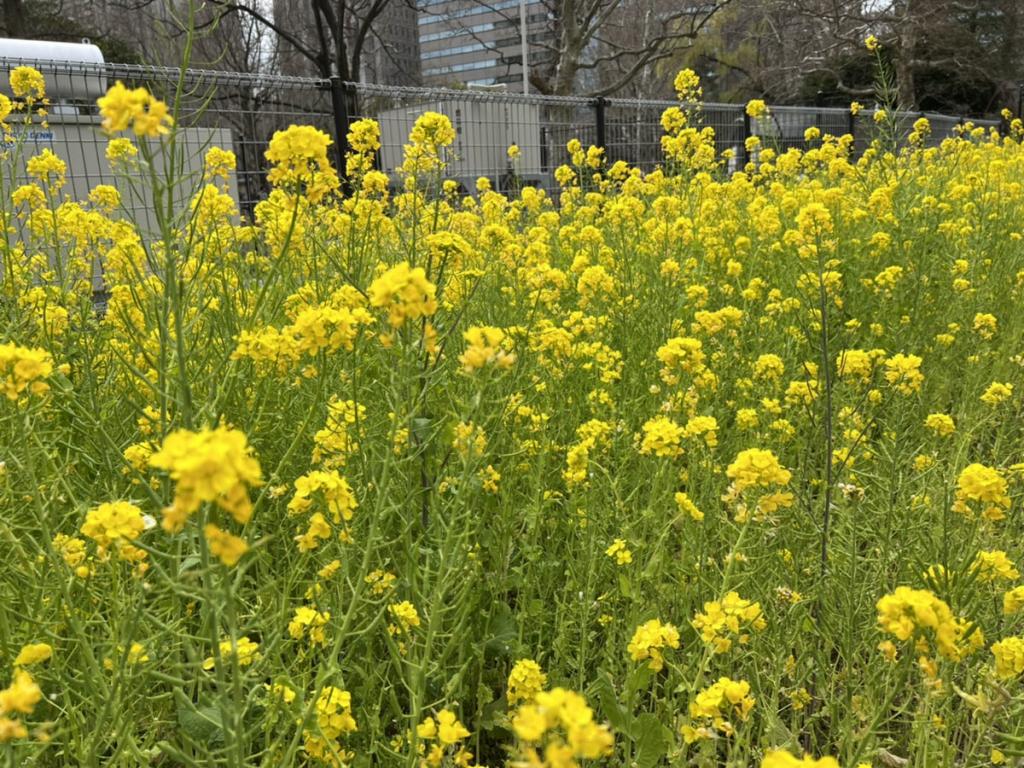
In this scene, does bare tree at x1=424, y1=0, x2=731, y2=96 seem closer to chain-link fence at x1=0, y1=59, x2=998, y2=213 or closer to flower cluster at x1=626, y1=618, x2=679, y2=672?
chain-link fence at x1=0, y1=59, x2=998, y2=213

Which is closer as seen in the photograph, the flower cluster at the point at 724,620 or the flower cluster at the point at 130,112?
the flower cluster at the point at 130,112

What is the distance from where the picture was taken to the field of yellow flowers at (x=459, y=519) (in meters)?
1.27

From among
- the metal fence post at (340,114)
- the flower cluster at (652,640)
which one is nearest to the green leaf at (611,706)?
the flower cluster at (652,640)

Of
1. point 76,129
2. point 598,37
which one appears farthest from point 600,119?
point 598,37

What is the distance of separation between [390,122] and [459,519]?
7.75 metres

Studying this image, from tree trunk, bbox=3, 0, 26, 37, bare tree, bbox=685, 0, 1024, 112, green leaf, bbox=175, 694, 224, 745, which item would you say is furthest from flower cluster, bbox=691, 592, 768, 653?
tree trunk, bbox=3, 0, 26, 37

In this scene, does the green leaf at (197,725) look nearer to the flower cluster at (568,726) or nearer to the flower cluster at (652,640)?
the flower cluster at (652,640)

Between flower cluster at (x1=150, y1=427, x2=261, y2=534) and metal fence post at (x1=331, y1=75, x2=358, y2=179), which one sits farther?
metal fence post at (x1=331, y1=75, x2=358, y2=179)

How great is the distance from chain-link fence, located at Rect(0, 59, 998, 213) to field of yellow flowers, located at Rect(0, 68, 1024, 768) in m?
2.09

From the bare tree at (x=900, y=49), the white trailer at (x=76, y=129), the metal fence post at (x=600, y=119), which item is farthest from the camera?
the bare tree at (x=900, y=49)

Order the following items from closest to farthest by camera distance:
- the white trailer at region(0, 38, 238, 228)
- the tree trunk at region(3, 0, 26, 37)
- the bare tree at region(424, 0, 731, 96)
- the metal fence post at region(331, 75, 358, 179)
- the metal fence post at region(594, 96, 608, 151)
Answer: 1. the white trailer at region(0, 38, 238, 228)
2. the metal fence post at region(331, 75, 358, 179)
3. the metal fence post at region(594, 96, 608, 151)
4. the tree trunk at region(3, 0, 26, 37)
5. the bare tree at region(424, 0, 731, 96)

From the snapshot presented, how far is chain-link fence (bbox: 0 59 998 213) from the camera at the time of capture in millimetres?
6352

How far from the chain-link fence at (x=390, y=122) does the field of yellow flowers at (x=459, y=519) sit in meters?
2.09

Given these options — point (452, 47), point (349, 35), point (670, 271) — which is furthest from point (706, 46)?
point (670, 271)
